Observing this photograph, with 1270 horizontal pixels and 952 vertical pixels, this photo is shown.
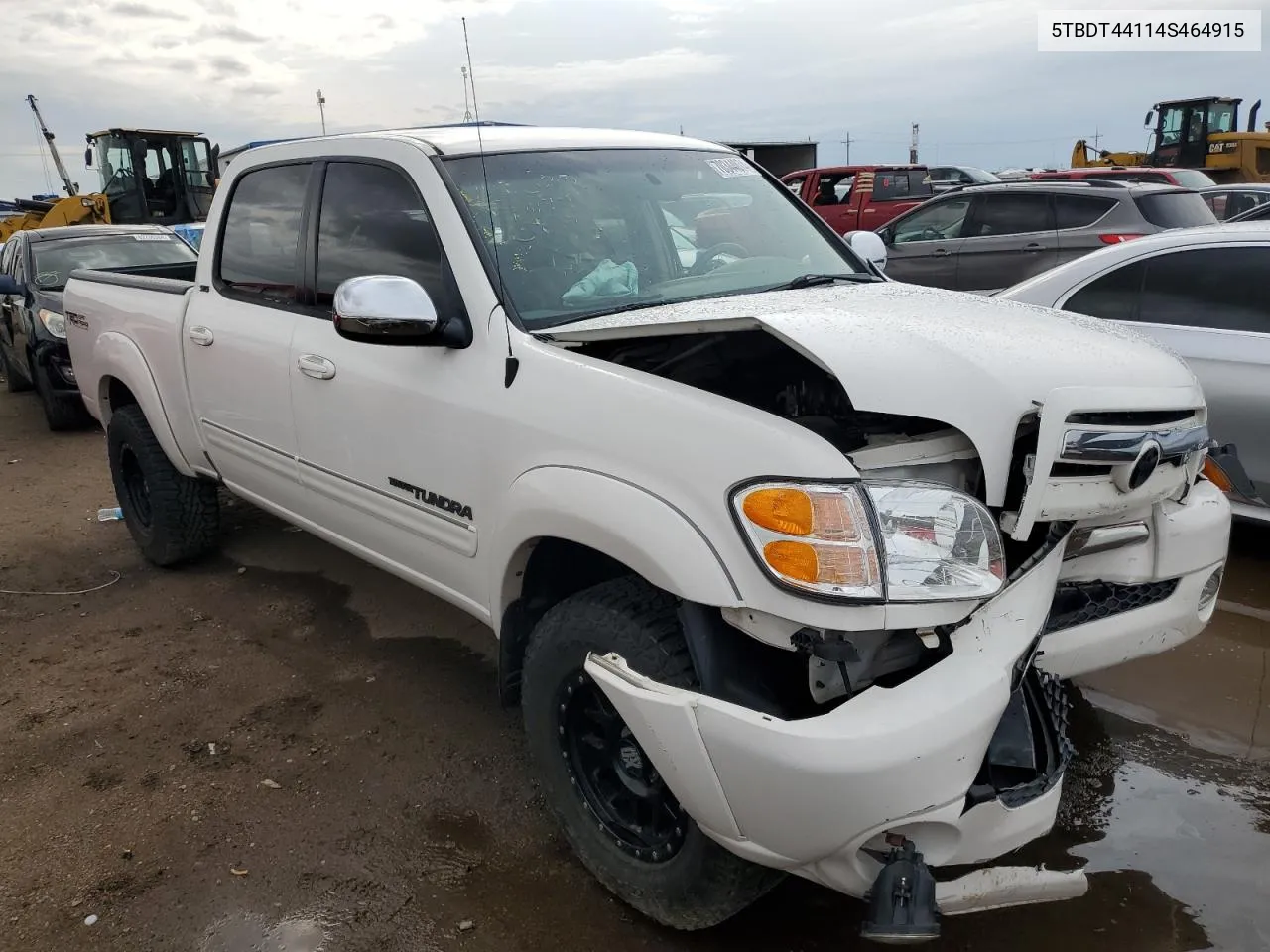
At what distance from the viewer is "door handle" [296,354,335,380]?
319cm

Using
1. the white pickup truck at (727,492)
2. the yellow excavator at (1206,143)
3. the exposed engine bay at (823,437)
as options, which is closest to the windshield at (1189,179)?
the yellow excavator at (1206,143)

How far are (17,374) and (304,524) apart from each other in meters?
8.58

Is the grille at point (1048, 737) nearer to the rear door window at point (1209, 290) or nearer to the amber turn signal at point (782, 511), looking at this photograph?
the amber turn signal at point (782, 511)

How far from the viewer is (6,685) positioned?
3855 mm

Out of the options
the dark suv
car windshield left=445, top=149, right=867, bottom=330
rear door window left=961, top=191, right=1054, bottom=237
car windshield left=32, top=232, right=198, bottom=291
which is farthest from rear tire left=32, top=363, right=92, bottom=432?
rear door window left=961, top=191, right=1054, bottom=237

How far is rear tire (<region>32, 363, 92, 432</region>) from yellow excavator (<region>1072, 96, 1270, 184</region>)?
19.2 metres

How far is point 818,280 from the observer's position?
3.10 metres

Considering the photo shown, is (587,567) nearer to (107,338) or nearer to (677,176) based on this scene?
(677,176)

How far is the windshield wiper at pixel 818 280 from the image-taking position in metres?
3.03

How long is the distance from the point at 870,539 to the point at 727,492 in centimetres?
29

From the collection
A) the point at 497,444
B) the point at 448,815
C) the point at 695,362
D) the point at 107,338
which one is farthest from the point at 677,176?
the point at 107,338

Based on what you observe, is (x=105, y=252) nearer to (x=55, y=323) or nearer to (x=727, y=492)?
(x=55, y=323)

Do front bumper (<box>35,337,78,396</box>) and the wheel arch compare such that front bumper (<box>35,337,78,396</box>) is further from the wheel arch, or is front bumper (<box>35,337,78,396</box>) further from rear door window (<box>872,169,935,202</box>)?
rear door window (<box>872,169,935,202</box>)

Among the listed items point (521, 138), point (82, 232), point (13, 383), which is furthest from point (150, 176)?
point (521, 138)
